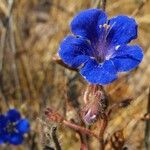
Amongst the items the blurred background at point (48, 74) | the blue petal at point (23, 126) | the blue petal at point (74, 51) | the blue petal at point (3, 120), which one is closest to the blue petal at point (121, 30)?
the blue petal at point (74, 51)

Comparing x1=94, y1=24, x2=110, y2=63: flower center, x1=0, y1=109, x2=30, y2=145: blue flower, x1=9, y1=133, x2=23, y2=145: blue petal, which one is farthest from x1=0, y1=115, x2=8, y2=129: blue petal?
x1=94, y1=24, x2=110, y2=63: flower center

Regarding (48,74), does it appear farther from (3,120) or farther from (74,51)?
(74,51)

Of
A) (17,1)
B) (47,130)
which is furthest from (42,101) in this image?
(47,130)

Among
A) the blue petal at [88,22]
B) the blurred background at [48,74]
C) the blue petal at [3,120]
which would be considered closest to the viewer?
the blue petal at [88,22]

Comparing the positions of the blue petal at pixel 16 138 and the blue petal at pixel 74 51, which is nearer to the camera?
the blue petal at pixel 74 51

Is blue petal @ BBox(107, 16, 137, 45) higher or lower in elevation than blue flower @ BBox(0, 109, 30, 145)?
higher

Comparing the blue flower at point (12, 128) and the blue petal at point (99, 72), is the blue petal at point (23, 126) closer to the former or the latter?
the blue flower at point (12, 128)

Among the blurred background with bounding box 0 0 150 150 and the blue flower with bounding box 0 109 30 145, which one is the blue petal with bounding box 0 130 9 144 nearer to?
the blue flower with bounding box 0 109 30 145
